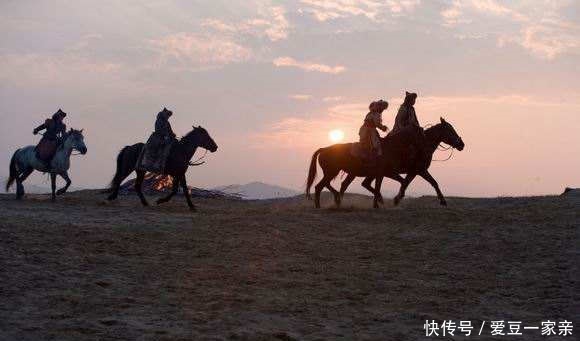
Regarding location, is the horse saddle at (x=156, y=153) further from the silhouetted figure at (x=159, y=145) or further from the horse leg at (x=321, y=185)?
the horse leg at (x=321, y=185)

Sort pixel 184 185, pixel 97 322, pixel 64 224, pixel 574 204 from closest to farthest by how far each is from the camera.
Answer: pixel 97 322
pixel 64 224
pixel 574 204
pixel 184 185

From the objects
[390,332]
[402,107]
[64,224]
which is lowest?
[390,332]

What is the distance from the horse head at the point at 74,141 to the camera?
1734 cm

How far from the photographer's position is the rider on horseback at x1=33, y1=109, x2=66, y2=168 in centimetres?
1711

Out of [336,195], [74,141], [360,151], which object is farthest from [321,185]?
[74,141]

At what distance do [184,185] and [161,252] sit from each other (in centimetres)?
663

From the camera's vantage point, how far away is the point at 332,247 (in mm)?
9797

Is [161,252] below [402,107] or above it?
below

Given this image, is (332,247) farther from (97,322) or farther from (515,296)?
(97,322)

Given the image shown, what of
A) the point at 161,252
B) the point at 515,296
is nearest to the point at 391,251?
the point at 515,296

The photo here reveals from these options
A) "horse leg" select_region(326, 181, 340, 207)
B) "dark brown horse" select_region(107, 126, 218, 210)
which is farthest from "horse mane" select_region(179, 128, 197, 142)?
"horse leg" select_region(326, 181, 340, 207)

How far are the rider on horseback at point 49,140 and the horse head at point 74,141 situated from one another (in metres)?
0.19

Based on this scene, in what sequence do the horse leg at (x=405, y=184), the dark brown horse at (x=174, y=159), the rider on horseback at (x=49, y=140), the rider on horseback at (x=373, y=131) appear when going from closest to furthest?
the rider on horseback at (x=373, y=131)
the horse leg at (x=405, y=184)
the dark brown horse at (x=174, y=159)
the rider on horseback at (x=49, y=140)

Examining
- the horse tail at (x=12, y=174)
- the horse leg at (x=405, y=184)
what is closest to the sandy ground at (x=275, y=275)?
the horse leg at (x=405, y=184)
